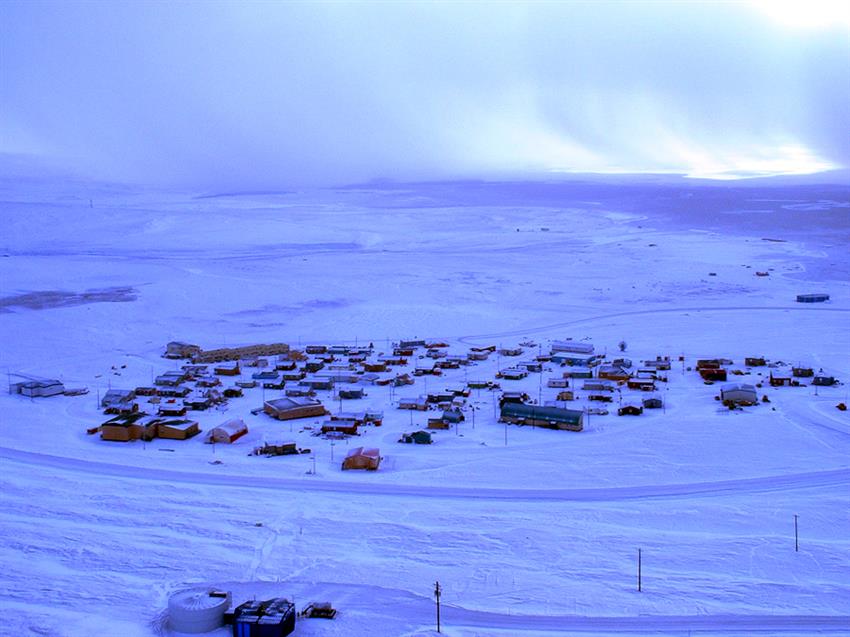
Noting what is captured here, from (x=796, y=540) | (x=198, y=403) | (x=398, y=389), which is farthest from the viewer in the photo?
(x=398, y=389)

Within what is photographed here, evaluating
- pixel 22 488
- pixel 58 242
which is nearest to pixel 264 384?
pixel 22 488

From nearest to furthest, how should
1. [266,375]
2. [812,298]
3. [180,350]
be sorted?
[266,375] < [180,350] < [812,298]

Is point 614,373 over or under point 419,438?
over

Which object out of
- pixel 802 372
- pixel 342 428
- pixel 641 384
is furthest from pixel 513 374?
pixel 802 372

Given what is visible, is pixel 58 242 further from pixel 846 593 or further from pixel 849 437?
pixel 846 593

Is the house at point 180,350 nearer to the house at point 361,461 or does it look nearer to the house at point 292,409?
the house at point 292,409

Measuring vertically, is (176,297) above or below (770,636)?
above

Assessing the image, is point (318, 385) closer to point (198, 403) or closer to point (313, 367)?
point (313, 367)
